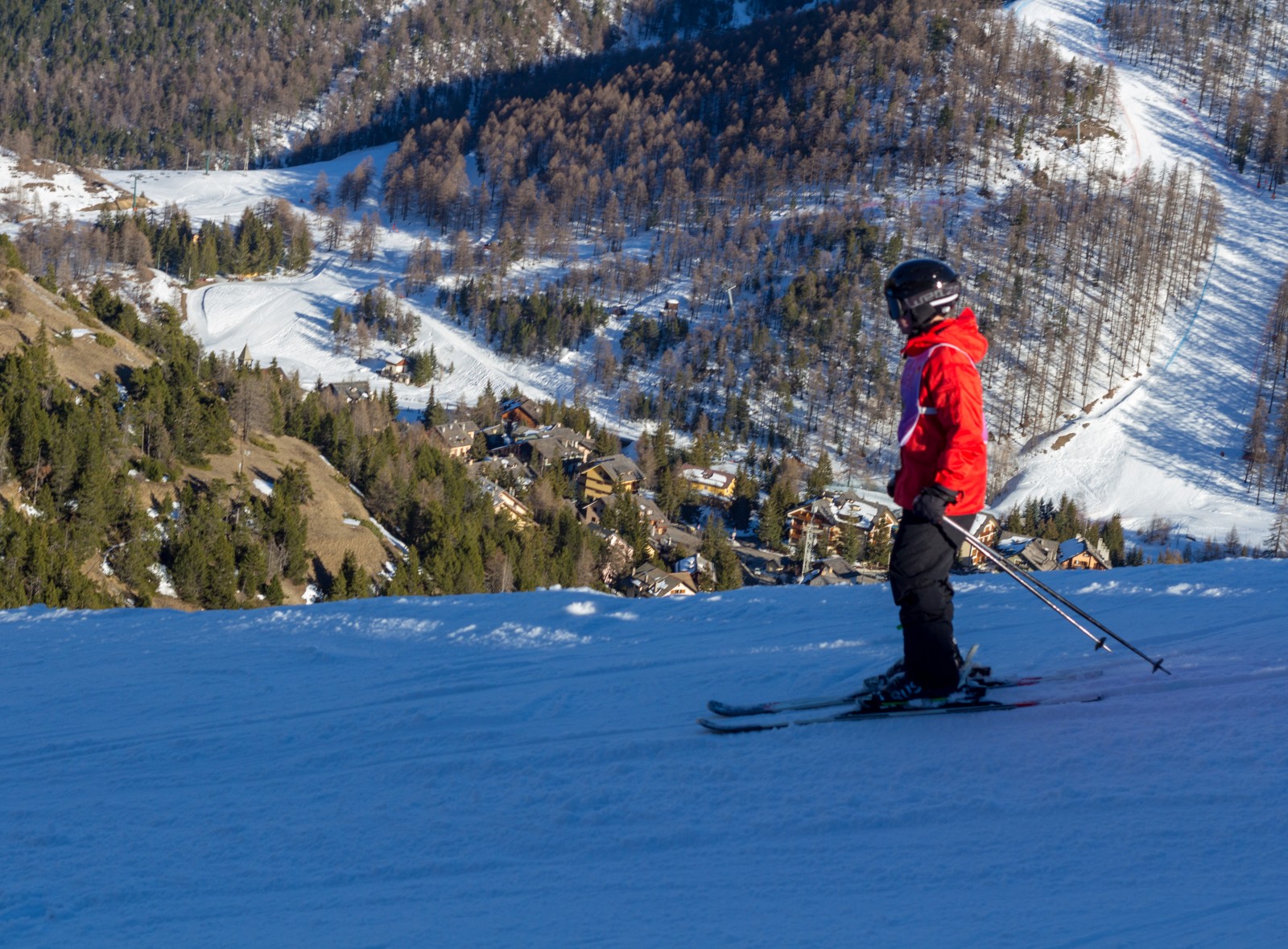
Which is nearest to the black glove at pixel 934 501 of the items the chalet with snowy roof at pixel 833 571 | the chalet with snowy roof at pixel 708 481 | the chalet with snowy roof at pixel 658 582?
the chalet with snowy roof at pixel 658 582

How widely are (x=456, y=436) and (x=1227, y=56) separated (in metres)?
102

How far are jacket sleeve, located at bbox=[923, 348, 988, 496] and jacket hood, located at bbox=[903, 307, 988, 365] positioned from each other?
0.05 m

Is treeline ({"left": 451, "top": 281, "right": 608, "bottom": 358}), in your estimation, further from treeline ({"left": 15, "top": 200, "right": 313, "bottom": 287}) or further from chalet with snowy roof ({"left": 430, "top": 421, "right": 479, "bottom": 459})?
chalet with snowy roof ({"left": 430, "top": 421, "right": 479, "bottom": 459})

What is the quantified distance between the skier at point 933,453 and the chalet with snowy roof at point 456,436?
48738 millimetres

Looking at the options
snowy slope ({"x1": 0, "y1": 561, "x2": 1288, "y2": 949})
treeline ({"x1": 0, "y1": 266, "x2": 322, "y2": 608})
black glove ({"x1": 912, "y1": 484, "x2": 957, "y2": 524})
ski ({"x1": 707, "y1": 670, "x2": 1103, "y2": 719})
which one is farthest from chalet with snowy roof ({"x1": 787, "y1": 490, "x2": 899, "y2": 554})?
black glove ({"x1": 912, "y1": 484, "x2": 957, "y2": 524})

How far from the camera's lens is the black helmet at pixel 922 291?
3.54 m

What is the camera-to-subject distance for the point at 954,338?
3516mm

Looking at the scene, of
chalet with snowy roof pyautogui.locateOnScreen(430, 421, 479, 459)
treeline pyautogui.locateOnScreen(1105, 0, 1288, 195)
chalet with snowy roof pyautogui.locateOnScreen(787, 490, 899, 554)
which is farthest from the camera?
treeline pyautogui.locateOnScreen(1105, 0, 1288, 195)

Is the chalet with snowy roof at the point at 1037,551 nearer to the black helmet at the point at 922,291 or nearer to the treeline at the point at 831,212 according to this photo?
the treeline at the point at 831,212

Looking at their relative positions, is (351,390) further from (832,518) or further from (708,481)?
(832,518)

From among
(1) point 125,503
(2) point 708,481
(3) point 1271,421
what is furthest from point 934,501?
(3) point 1271,421

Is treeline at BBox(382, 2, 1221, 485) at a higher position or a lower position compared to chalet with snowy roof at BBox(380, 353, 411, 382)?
higher

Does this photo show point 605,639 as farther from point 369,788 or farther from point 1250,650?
point 1250,650

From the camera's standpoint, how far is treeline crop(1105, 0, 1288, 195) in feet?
307
